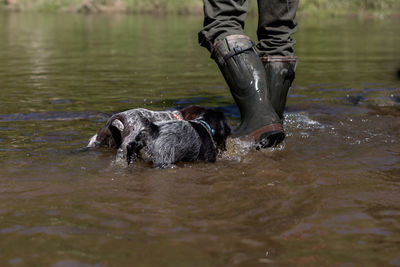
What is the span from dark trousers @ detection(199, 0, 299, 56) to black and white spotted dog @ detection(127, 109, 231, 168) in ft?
2.29

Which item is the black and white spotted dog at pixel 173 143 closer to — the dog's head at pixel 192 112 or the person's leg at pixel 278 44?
the dog's head at pixel 192 112

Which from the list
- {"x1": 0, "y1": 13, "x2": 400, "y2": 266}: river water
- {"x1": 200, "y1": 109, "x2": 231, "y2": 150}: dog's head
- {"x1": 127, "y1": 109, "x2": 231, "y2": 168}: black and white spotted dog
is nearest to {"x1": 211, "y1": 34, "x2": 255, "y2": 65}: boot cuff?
{"x1": 200, "y1": 109, "x2": 231, "y2": 150}: dog's head

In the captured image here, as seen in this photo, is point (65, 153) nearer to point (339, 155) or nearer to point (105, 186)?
point (105, 186)

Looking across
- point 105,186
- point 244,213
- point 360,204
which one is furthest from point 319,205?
point 105,186

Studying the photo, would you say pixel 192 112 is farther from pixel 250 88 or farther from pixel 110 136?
pixel 110 136

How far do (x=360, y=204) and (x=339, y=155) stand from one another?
1.06m

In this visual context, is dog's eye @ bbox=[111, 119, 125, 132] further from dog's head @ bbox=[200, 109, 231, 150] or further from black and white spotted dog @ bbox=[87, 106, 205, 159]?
dog's head @ bbox=[200, 109, 231, 150]

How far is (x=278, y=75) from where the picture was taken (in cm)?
439

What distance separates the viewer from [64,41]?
1554cm

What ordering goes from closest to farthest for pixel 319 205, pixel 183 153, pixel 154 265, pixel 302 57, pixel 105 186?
pixel 154 265 < pixel 319 205 < pixel 105 186 < pixel 183 153 < pixel 302 57

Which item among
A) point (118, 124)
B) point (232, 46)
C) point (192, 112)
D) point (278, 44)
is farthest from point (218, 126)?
point (278, 44)

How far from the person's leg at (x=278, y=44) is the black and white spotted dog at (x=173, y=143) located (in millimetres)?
840

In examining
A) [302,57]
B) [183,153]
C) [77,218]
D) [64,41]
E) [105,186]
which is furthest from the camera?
[64,41]

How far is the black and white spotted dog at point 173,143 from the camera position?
361cm
